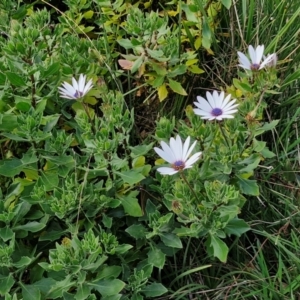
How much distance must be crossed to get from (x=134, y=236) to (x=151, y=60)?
0.57 m

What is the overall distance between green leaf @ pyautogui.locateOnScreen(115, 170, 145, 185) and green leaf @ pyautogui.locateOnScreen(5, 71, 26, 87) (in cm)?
37

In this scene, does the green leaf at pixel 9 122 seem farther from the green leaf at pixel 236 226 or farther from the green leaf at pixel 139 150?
the green leaf at pixel 236 226

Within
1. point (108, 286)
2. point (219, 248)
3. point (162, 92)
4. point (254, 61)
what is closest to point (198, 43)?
point (162, 92)

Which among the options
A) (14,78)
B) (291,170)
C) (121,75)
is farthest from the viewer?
(121,75)

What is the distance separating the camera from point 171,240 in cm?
153

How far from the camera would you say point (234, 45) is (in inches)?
82.7

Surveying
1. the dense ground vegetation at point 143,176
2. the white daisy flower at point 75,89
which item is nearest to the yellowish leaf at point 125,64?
the dense ground vegetation at point 143,176

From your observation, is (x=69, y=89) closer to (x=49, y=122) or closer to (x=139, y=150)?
(x=49, y=122)

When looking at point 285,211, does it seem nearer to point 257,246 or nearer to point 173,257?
point 257,246

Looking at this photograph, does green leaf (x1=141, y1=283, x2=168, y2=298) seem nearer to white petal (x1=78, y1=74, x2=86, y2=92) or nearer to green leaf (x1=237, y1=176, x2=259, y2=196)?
green leaf (x1=237, y1=176, x2=259, y2=196)

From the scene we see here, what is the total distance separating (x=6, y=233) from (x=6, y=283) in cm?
12

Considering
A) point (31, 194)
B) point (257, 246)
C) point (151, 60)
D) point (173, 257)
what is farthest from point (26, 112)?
point (257, 246)

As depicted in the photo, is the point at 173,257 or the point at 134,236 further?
the point at 173,257

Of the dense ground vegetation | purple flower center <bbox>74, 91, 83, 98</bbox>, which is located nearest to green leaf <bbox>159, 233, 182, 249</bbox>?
the dense ground vegetation
